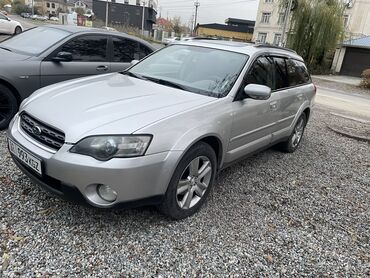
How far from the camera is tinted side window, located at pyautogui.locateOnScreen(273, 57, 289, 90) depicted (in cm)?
442

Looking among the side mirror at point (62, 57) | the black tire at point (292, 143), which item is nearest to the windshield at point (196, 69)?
the side mirror at point (62, 57)

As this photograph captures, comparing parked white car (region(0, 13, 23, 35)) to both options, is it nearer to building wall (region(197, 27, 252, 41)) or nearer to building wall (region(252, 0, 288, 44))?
building wall (region(252, 0, 288, 44))

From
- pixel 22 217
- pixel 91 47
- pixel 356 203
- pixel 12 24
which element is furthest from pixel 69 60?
pixel 12 24

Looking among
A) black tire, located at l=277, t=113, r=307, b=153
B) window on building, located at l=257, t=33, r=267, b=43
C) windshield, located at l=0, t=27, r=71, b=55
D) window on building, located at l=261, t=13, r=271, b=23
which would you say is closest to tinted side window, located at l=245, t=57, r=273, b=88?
black tire, located at l=277, t=113, r=307, b=153

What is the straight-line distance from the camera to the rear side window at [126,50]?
5.85 metres

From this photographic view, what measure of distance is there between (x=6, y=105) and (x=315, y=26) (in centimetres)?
2576

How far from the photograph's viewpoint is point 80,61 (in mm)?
5336

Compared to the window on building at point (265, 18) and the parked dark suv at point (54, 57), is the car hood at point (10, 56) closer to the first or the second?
the parked dark suv at point (54, 57)

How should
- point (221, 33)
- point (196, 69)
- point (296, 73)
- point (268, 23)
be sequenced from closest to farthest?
1. point (196, 69)
2. point (296, 73)
3. point (268, 23)
4. point (221, 33)

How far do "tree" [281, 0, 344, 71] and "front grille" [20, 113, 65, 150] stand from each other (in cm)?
2603

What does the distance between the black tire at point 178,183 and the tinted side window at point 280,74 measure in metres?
1.69

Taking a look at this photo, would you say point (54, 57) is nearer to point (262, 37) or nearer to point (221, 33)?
point (262, 37)

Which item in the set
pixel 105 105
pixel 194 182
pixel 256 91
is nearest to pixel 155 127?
pixel 105 105

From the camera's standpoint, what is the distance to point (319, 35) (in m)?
25.7
